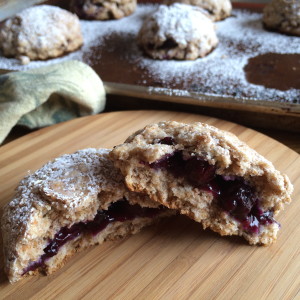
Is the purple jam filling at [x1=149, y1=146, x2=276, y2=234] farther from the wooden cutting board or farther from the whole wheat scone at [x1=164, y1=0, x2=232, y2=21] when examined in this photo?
the whole wheat scone at [x1=164, y1=0, x2=232, y2=21]

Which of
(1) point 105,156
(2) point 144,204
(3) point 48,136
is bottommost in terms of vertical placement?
(3) point 48,136

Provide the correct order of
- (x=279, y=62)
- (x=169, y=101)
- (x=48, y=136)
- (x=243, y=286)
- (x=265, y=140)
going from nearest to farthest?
(x=243, y=286)
(x=265, y=140)
(x=48, y=136)
(x=169, y=101)
(x=279, y=62)

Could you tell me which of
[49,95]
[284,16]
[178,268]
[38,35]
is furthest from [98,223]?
[284,16]

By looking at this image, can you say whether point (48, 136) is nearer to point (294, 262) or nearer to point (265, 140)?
point (265, 140)

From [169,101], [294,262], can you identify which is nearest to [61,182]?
[294,262]

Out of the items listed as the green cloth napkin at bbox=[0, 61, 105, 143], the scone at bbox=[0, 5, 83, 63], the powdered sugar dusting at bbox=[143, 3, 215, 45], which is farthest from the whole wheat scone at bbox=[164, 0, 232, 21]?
the green cloth napkin at bbox=[0, 61, 105, 143]
